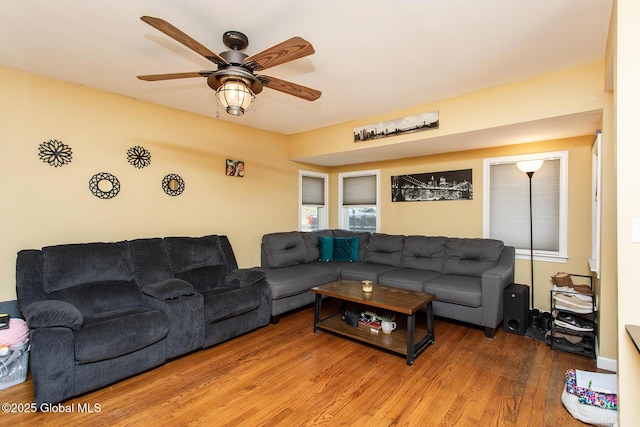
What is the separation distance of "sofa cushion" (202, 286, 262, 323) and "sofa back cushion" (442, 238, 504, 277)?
2466 millimetres

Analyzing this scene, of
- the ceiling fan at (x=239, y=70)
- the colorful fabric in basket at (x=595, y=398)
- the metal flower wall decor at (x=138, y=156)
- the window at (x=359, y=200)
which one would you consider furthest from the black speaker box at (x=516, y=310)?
the metal flower wall decor at (x=138, y=156)

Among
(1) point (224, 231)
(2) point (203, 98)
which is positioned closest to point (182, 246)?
(1) point (224, 231)

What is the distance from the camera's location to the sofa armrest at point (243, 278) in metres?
3.41

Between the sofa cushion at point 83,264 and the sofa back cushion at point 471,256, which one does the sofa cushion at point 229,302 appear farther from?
the sofa back cushion at point 471,256

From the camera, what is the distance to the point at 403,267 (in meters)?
4.36

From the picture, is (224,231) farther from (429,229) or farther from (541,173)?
(541,173)

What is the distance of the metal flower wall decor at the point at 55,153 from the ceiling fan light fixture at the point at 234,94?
2.04 meters

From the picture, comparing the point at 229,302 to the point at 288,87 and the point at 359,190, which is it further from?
the point at 359,190

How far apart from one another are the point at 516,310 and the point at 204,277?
3.42 meters

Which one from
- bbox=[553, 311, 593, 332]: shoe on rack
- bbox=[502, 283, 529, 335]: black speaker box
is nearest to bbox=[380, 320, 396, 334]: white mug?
bbox=[502, 283, 529, 335]: black speaker box

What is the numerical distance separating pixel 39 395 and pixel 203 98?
2950 millimetres

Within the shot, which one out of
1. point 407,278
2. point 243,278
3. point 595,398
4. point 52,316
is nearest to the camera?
point 595,398

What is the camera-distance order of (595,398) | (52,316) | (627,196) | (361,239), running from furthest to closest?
(361,239) → (52,316) → (595,398) → (627,196)

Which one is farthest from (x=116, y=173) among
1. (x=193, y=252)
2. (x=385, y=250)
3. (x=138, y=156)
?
(x=385, y=250)
